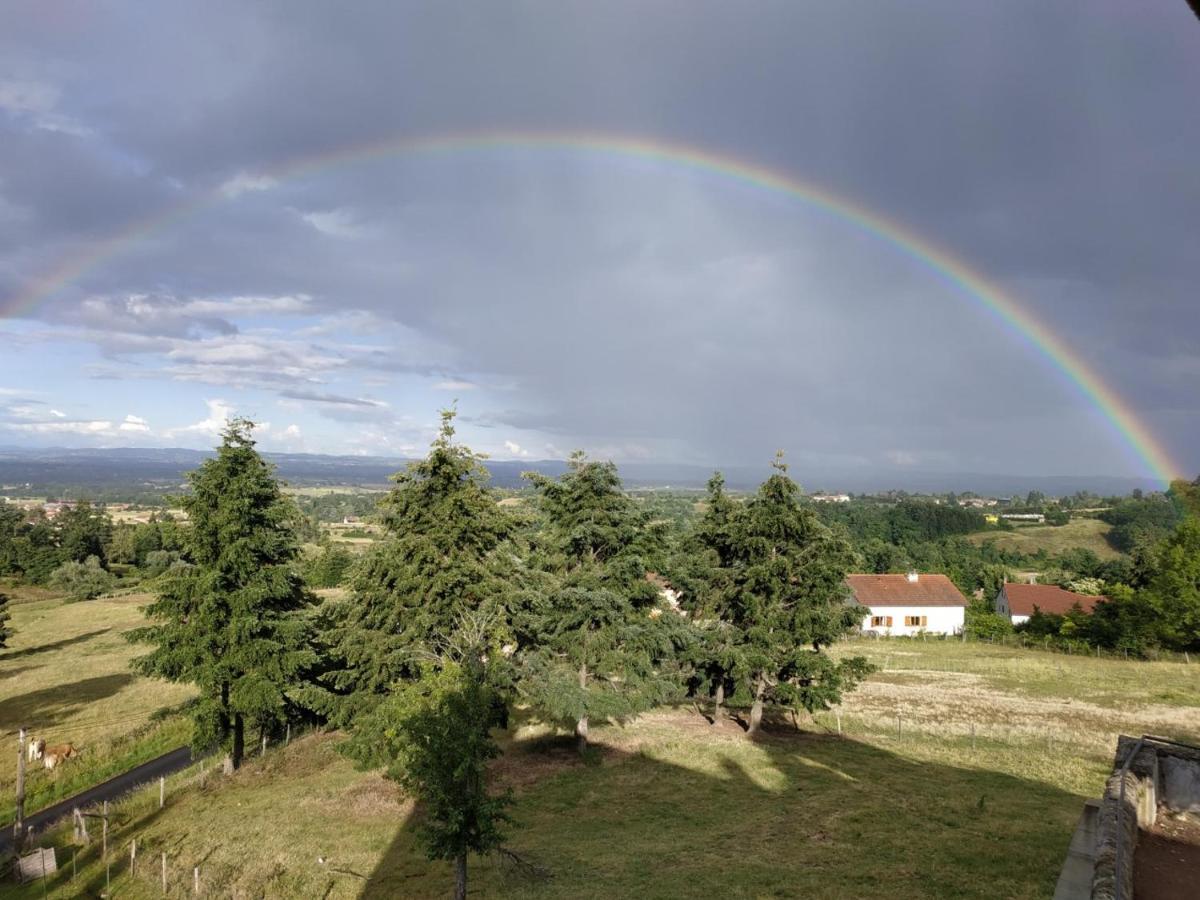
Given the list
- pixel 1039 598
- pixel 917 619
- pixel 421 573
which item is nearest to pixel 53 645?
pixel 421 573

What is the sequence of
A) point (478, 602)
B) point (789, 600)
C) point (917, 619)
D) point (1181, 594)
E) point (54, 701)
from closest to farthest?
point (478, 602)
point (789, 600)
point (54, 701)
point (1181, 594)
point (917, 619)

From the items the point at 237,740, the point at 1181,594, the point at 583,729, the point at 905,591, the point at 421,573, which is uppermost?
the point at 421,573

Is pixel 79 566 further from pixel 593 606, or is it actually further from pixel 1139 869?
pixel 1139 869

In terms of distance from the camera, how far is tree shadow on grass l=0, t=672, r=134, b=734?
37.7 metres

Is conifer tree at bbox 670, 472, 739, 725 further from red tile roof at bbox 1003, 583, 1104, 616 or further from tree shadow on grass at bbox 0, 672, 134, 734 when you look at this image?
red tile roof at bbox 1003, 583, 1104, 616

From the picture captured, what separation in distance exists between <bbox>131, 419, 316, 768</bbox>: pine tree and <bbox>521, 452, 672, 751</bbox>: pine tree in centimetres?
937

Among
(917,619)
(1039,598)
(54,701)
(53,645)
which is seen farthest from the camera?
(1039,598)

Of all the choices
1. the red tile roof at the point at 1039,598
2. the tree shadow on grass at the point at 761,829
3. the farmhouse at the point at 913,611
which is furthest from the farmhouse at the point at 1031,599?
the tree shadow on grass at the point at 761,829

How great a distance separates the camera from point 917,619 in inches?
2965

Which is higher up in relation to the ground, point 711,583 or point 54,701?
point 711,583

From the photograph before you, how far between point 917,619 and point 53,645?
8885cm

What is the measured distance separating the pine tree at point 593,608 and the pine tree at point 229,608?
9372mm

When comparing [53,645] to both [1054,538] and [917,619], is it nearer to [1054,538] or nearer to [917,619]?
[917,619]

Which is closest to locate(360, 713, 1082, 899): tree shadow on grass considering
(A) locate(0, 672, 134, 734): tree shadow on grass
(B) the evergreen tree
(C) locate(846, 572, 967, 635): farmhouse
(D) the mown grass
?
(D) the mown grass
